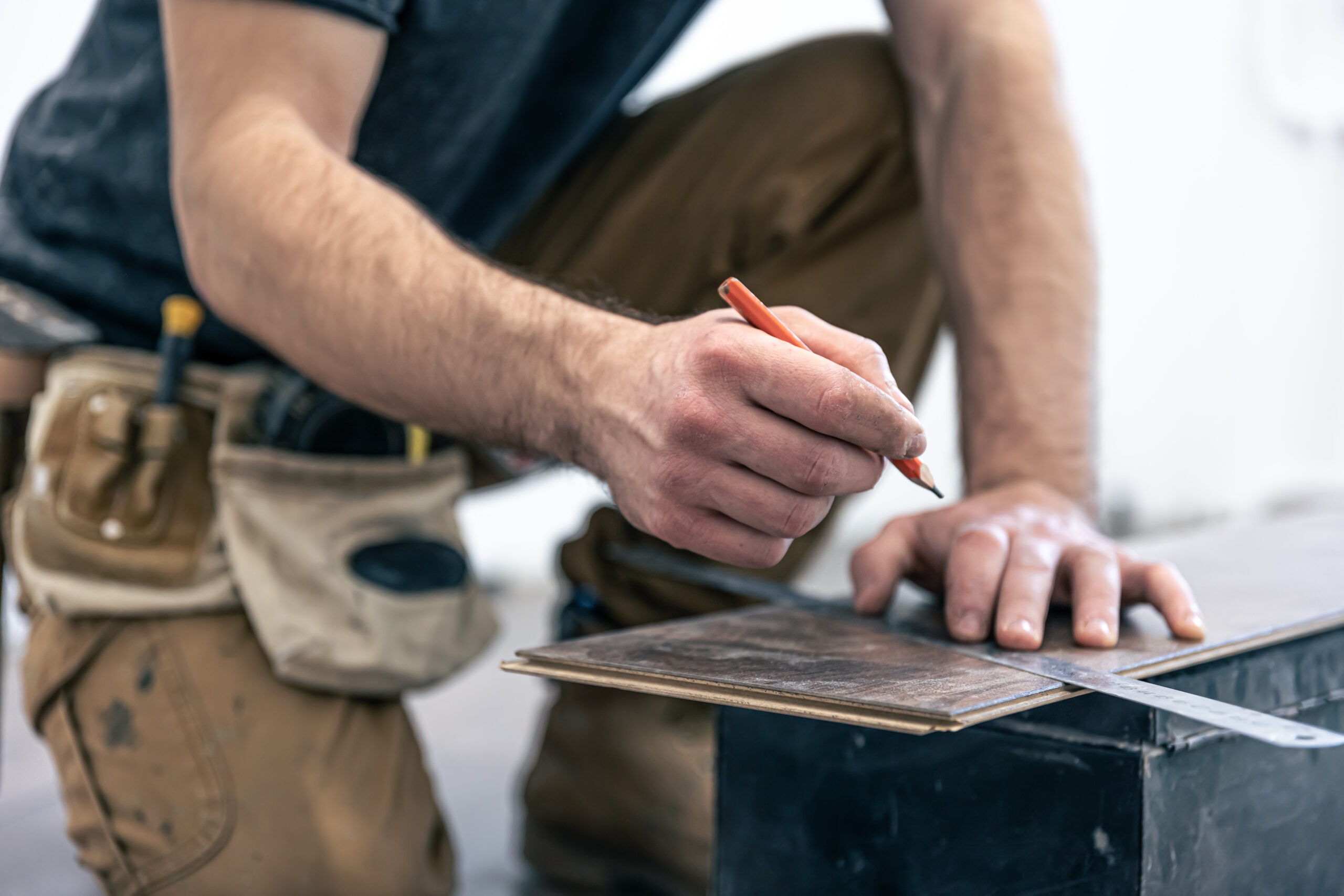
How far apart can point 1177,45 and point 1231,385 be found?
907 mm

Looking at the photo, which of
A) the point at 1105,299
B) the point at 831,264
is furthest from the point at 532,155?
the point at 1105,299

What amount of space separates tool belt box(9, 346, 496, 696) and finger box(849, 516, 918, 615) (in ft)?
1.42

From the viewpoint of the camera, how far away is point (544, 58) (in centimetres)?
105

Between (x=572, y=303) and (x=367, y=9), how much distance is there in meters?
0.35

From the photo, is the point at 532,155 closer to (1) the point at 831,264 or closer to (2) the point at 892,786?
(1) the point at 831,264

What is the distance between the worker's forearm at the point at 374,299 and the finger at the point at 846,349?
0.09 metres

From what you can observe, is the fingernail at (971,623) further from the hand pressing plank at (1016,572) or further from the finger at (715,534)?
the finger at (715,534)

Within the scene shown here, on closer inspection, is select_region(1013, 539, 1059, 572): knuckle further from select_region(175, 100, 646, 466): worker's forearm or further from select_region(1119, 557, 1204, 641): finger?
select_region(175, 100, 646, 466): worker's forearm

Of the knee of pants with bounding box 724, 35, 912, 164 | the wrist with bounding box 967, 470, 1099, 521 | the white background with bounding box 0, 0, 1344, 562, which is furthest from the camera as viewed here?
the white background with bounding box 0, 0, 1344, 562

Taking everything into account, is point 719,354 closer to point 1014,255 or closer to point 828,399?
point 828,399

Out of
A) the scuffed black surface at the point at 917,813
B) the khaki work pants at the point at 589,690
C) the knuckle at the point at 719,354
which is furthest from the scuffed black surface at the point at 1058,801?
the khaki work pants at the point at 589,690

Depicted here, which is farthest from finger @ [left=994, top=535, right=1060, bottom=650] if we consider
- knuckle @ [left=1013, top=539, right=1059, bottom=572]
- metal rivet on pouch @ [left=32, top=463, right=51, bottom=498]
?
metal rivet on pouch @ [left=32, top=463, right=51, bottom=498]

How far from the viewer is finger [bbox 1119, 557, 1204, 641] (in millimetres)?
607

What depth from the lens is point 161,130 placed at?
0.97 metres
